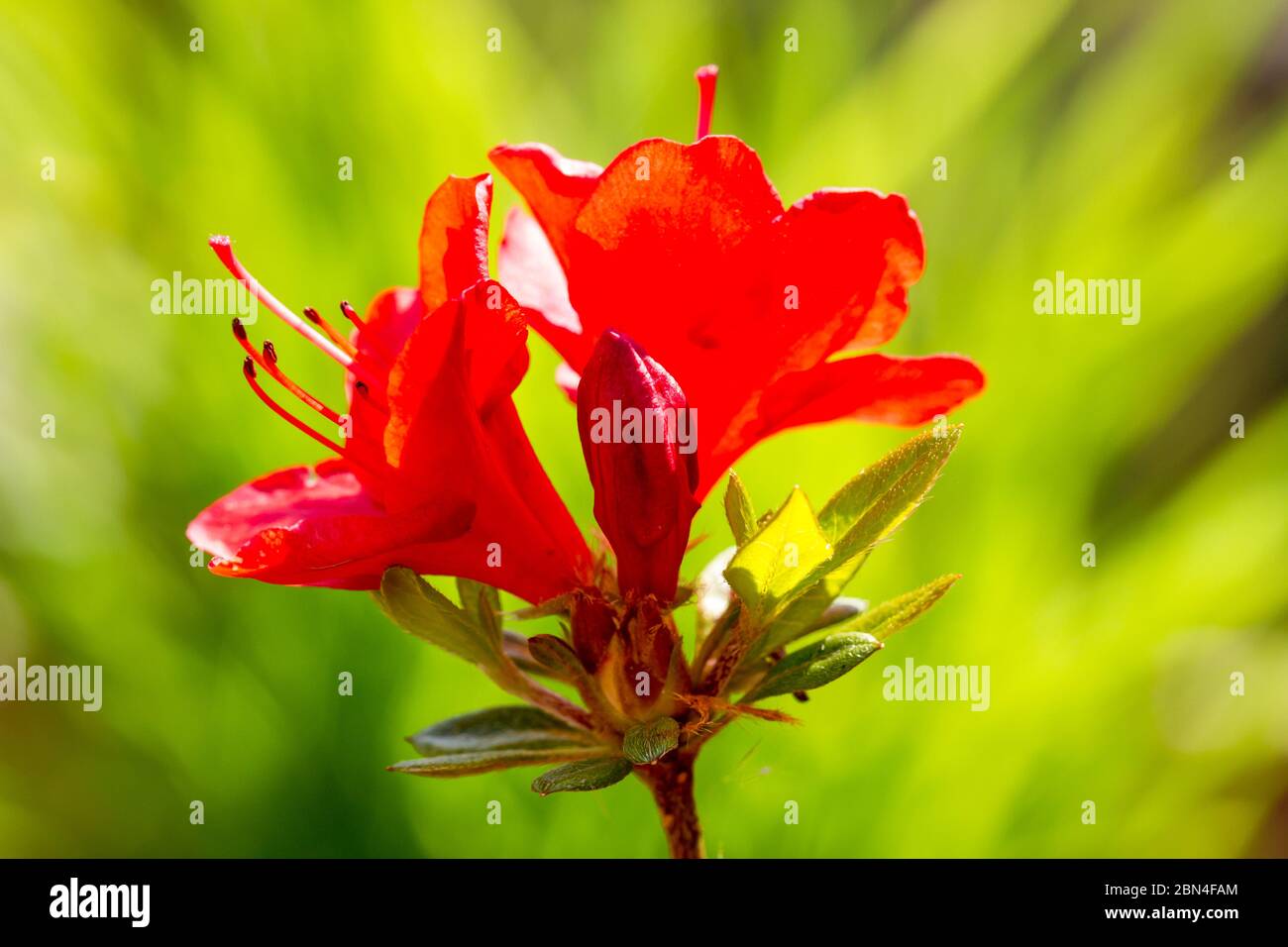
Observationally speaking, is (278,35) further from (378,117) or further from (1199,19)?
(1199,19)

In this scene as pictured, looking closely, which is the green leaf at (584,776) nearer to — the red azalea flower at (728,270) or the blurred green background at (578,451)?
the red azalea flower at (728,270)

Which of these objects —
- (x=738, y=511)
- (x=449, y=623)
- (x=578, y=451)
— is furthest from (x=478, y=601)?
(x=578, y=451)

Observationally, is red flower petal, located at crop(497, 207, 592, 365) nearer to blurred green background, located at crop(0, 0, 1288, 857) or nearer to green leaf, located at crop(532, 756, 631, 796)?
green leaf, located at crop(532, 756, 631, 796)

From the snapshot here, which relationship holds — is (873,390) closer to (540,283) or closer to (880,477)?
(880,477)

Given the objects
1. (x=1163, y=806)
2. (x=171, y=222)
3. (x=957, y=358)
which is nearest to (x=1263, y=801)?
(x=1163, y=806)

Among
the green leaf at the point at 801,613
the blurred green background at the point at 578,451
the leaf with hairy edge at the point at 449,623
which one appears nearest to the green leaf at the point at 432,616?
the leaf with hairy edge at the point at 449,623

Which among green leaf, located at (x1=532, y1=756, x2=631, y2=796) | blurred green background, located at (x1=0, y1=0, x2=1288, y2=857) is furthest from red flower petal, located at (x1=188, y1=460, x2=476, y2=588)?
blurred green background, located at (x1=0, y1=0, x2=1288, y2=857)
